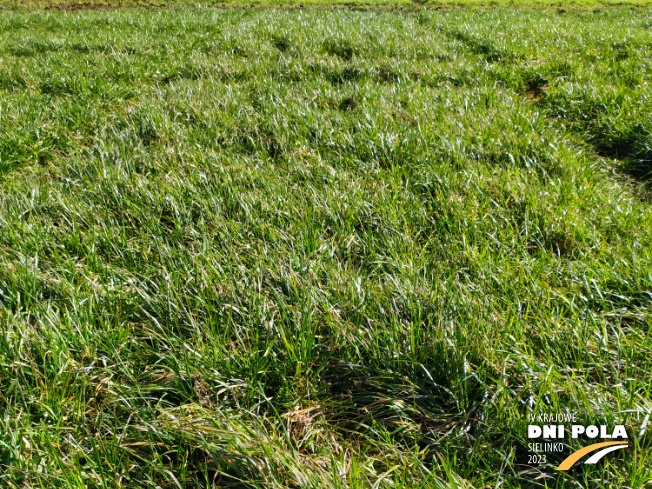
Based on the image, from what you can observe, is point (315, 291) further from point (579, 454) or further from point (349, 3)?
point (349, 3)

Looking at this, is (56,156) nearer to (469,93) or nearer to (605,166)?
(469,93)

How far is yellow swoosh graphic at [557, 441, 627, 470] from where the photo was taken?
1.48 metres

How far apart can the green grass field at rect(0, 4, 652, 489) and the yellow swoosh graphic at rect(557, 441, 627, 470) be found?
0.13ft

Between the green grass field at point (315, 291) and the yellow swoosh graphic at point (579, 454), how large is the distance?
4 centimetres

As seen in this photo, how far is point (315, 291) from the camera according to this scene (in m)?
2.17

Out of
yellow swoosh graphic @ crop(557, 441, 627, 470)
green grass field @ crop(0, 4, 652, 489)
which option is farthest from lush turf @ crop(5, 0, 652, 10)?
yellow swoosh graphic @ crop(557, 441, 627, 470)

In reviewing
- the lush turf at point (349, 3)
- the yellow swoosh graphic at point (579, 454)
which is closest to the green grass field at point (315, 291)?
the yellow swoosh graphic at point (579, 454)

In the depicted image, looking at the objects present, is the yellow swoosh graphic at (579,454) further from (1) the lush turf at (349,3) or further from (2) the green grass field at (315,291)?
(1) the lush turf at (349,3)

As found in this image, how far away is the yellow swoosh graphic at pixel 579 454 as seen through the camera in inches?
58.1

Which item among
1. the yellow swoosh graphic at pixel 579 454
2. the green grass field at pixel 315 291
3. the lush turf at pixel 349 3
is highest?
the lush turf at pixel 349 3

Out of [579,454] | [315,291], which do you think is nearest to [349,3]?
[315,291]

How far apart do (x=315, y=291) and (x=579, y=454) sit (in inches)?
52.4

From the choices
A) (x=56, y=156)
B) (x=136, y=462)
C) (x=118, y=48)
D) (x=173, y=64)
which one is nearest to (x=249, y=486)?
(x=136, y=462)

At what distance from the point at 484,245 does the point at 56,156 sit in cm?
404
